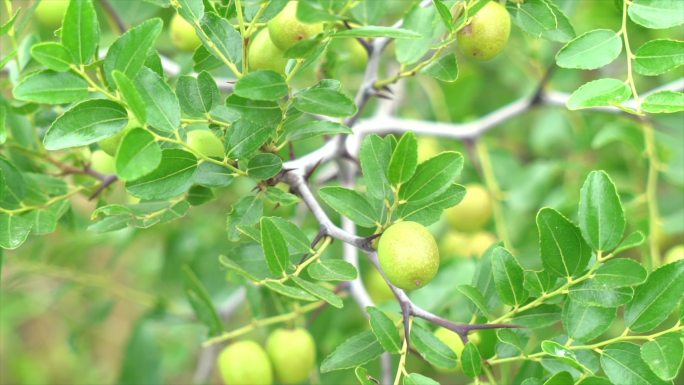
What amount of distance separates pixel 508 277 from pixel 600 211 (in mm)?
128

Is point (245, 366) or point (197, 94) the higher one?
point (197, 94)

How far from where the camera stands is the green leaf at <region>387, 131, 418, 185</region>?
820 mm

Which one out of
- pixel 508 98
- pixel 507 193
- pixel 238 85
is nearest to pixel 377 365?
pixel 507 193

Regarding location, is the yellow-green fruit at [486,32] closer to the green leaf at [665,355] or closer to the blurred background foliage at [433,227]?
the blurred background foliage at [433,227]

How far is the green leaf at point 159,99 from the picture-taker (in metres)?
0.81

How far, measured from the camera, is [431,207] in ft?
2.94

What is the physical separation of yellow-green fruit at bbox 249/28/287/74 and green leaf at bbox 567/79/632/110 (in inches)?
12.7

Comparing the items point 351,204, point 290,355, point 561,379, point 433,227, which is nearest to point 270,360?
point 290,355

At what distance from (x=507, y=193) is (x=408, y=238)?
3.43 ft

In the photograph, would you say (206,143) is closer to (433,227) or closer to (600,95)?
(600,95)

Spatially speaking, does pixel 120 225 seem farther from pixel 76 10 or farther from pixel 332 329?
pixel 332 329

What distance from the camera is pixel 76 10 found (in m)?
0.77

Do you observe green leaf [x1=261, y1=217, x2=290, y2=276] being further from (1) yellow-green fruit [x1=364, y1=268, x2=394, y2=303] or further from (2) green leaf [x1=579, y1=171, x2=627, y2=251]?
(1) yellow-green fruit [x1=364, y1=268, x2=394, y2=303]

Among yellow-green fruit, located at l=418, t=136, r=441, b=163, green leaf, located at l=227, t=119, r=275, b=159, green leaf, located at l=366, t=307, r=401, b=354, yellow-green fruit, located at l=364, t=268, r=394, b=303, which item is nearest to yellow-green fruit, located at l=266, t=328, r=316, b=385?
yellow-green fruit, located at l=364, t=268, r=394, b=303
